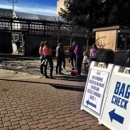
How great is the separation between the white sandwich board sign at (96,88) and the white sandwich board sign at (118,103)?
17 cm

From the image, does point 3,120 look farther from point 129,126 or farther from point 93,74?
point 129,126

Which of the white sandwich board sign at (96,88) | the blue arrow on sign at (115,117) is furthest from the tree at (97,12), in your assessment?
the blue arrow on sign at (115,117)

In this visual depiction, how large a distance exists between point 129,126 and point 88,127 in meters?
0.90

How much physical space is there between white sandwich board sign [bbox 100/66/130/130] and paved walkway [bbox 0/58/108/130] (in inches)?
11.8

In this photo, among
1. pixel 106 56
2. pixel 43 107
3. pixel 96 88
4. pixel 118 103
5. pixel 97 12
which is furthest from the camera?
pixel 97 12

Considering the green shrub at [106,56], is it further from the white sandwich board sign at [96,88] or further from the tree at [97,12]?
the white sandwich board sign at [96,88]

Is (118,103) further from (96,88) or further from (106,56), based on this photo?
(106,56)

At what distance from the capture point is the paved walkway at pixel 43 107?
12.3ft

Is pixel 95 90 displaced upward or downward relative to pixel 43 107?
upward

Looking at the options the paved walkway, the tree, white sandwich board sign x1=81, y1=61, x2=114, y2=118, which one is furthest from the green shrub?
white sandwich board sign x1=81, y1=61, x2=114, y2=118

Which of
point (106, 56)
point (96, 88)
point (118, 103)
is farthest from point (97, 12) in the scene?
point (118, 103)

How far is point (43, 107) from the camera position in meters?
4.70

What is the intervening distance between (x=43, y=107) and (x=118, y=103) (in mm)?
2054

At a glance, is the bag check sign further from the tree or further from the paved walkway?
the tree
